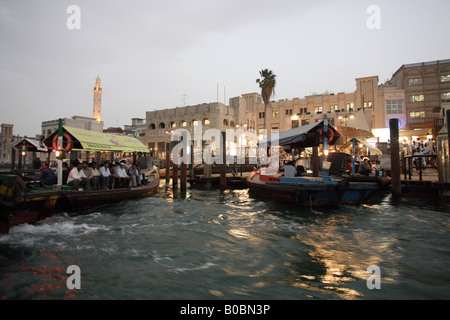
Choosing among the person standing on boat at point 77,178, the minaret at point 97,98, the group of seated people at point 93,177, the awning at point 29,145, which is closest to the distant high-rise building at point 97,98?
the minaret at point 97,98

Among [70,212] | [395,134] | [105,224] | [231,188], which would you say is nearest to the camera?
[105,224]

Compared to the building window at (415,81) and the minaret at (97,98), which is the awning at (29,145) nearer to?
the building window at (415,81)

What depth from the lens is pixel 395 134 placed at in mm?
13055

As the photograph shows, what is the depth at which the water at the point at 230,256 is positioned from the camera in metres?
Answer: 4.49

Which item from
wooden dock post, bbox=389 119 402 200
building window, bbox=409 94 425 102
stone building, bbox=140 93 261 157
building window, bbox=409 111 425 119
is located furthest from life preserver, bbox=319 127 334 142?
building window, bbox=409 94 425 102

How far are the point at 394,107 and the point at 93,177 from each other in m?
44.6

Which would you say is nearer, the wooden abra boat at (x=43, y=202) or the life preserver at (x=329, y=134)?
the wooden abra boat at (x=43, y=202)

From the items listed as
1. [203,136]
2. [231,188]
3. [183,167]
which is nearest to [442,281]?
[183,167]

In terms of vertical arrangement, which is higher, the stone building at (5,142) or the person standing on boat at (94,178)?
the stone building at (5,142)

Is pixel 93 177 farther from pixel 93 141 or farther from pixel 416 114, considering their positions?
pixel 416 114

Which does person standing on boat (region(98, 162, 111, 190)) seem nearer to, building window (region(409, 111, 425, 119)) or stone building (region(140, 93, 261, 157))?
stone building (region(140, 93, 261, 157))

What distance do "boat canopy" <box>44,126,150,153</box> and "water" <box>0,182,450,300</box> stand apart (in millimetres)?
3318
